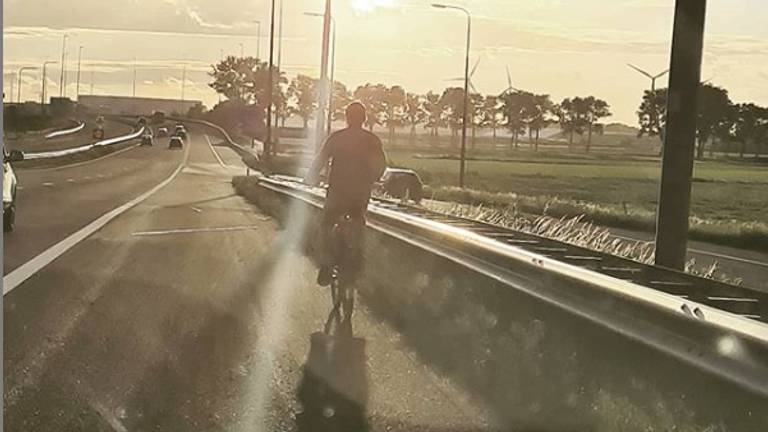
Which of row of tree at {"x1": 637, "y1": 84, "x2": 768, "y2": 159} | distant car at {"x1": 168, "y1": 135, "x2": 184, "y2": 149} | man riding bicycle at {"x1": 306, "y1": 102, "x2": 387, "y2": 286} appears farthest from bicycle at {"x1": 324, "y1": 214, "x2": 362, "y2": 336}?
distant car at {"x1": 168, "y1": 135, "x2": 184, "y2": 149}

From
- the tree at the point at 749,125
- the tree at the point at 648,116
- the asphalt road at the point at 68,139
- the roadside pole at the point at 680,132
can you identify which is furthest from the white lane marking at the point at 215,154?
the roadside pole at the point at 680,132

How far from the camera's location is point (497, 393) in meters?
8.65

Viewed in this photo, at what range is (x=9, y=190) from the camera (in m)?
22.3

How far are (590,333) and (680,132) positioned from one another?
11.2ft

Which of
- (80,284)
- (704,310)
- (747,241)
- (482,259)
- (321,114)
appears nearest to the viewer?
(704,310)

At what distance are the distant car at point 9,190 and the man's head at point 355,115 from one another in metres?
9.99

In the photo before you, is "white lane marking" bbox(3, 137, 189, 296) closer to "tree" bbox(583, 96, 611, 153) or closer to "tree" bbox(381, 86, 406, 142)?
"tree" bbox(381, 86, 406, 142)

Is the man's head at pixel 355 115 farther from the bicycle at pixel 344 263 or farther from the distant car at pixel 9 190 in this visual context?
the distant car at pixel 9 190

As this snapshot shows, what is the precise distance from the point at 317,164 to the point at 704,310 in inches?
269

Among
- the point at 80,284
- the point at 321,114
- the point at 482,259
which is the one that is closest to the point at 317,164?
the point at 482,259

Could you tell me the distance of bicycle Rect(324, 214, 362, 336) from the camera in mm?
12375

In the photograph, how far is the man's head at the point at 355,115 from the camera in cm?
1234

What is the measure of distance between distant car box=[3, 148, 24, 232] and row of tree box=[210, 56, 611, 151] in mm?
8533

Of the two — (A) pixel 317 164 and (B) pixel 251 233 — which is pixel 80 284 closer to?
(A) pixel 317 164
